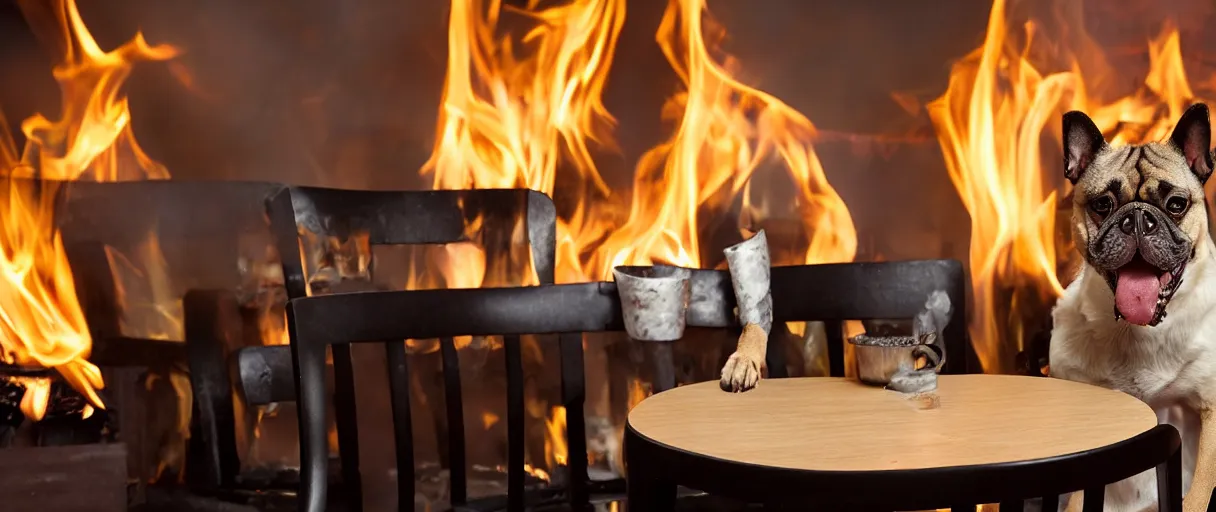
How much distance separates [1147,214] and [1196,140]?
186 mm

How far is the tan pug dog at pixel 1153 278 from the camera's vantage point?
1.86m

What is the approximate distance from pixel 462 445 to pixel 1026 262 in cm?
146

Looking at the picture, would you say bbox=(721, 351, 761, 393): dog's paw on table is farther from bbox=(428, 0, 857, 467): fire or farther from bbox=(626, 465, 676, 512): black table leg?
bbox=(428, 0, 857, 467): fire

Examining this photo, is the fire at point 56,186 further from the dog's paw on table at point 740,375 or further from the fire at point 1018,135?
the fire at point 1018,135

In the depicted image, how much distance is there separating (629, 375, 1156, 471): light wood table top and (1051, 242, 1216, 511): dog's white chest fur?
0.45ft

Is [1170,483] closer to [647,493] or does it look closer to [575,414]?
[647,493]

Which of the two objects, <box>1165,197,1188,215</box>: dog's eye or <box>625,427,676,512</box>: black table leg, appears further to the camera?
<box>1165,197,1188,215</box>: dog's eye

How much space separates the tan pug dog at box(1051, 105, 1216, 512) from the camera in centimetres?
186

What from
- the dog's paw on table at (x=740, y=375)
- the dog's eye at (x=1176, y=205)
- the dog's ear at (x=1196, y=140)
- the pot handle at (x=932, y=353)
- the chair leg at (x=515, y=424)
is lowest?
the chair leg at (x=515, y=424)

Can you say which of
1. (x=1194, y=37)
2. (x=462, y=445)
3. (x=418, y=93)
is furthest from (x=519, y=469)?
(x=1194, y=37)

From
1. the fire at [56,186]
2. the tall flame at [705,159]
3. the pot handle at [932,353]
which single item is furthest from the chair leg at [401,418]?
the pot handle at [932,353]

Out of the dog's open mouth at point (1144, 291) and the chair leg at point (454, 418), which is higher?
the dog's open mouth at point (1144, 291)

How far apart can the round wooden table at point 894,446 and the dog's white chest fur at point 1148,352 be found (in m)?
0.16

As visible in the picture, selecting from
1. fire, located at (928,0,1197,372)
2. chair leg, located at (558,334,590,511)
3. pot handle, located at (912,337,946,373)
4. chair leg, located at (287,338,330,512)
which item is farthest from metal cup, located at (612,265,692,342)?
fire, located at (928,0,1197,372)
